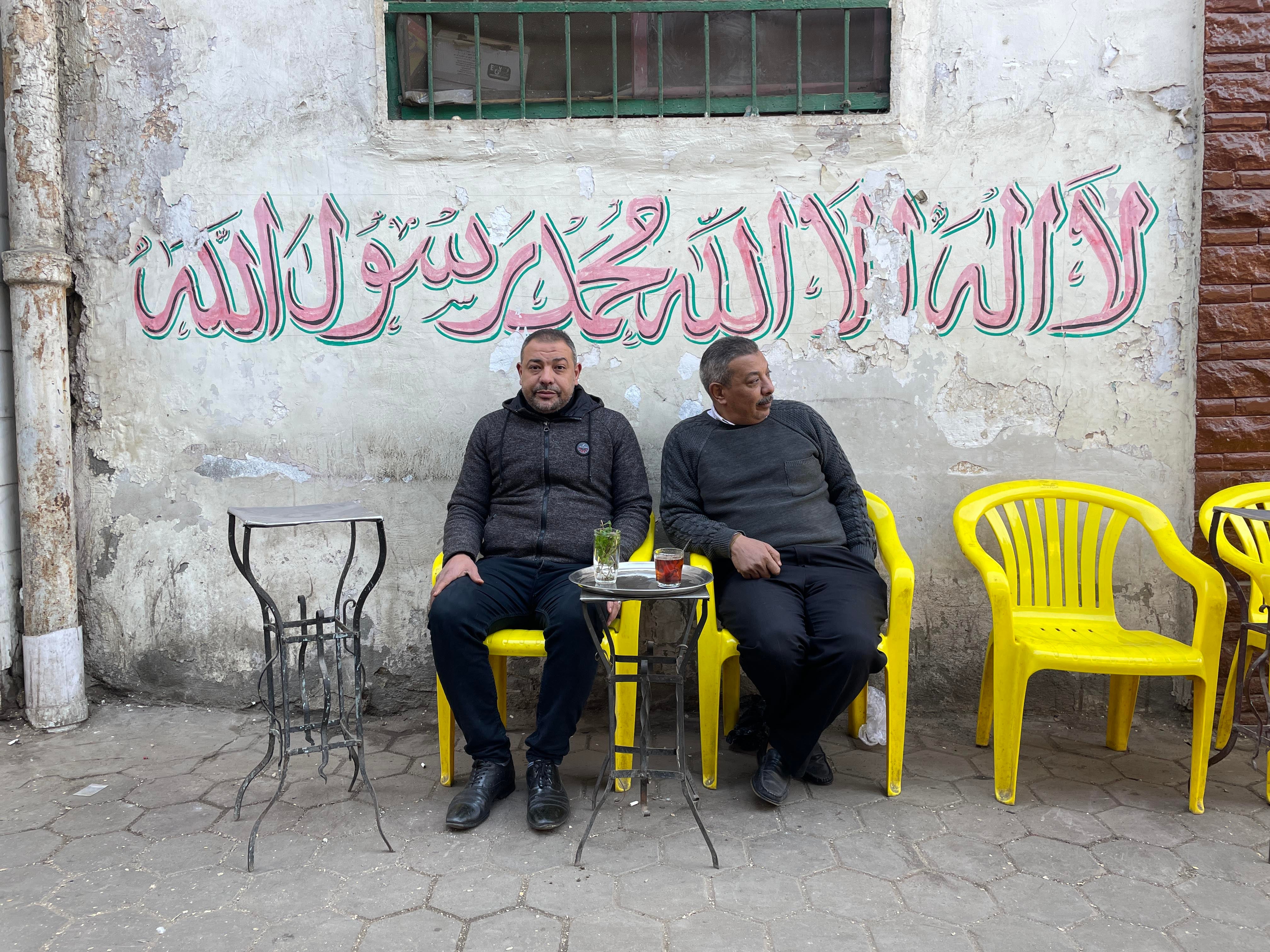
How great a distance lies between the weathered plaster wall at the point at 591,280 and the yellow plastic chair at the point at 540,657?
0.71m

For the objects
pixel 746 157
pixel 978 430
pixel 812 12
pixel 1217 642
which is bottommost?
pixel 1217 642

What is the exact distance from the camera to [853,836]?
102 inches

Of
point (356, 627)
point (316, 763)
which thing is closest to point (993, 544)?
point (356, 627)

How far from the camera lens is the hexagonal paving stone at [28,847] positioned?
2.47 metres

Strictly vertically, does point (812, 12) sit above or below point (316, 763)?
above

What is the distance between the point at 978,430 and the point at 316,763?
274 cm

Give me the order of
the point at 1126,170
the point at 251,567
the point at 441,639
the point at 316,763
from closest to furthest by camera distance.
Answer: the point at 441,639, the point at 316,763, the point at 1126,170, the point at 251,567

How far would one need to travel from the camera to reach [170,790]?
2.90m

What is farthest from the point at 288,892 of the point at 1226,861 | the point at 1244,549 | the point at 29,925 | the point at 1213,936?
the point at 1244,549

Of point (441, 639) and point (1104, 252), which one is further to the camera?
point (1104, 252)

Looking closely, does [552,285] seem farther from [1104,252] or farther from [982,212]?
[1104,252]

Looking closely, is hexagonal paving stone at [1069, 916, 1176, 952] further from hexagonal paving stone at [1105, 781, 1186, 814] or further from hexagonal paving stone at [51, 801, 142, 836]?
hexagonal paving stone at [51, 801, 142, 836]

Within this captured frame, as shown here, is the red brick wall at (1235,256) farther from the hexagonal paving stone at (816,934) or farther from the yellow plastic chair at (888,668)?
the hexagonal paving stone at (816,934)

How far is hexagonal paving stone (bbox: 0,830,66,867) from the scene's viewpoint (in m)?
2.47
